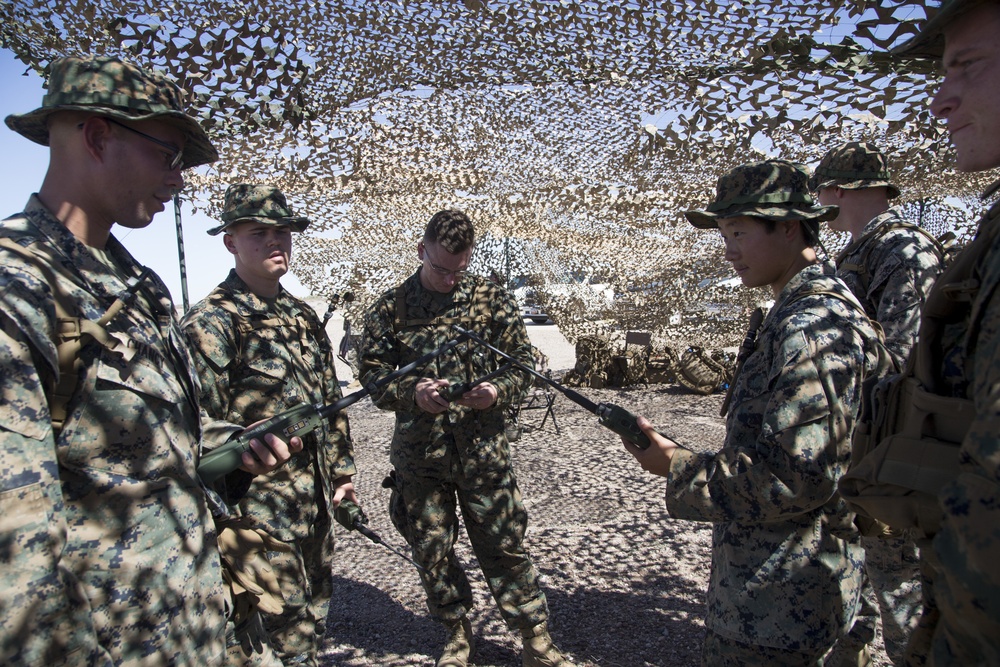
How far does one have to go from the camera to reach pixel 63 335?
1491mm

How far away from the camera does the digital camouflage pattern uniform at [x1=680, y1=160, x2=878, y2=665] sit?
189 cm

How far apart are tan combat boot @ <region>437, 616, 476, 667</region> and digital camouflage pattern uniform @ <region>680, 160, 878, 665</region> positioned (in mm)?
1753

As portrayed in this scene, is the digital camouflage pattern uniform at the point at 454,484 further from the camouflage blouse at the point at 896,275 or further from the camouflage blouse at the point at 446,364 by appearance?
the camouflage blouse at the point at 896,275

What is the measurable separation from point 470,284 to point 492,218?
177 inches

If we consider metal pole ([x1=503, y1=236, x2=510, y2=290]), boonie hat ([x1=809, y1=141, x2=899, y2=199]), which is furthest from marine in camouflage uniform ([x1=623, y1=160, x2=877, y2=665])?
metal pole ([x1=503, y1=236, x2=510, y2=290])

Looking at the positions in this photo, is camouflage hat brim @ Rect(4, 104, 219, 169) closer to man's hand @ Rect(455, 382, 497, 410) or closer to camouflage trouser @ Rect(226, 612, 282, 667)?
camouflage trouser @ Rect(226, 612, 282, 667)

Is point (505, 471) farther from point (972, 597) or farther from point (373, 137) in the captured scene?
point (373, 137)

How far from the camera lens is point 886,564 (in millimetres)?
3094

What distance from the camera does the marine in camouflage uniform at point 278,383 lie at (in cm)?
282

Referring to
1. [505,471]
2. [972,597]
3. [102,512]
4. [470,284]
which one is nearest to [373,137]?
[470,284]

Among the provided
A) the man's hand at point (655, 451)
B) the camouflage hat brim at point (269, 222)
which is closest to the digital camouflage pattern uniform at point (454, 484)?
the camouflage hat brim at point (269, 222)

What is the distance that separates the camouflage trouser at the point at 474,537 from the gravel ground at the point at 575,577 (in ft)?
1.44

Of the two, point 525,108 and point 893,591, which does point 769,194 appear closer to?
point 893,591

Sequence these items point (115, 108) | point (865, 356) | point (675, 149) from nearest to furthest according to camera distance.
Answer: point (115, 108)
point (865, 356)
point (675, 149)
